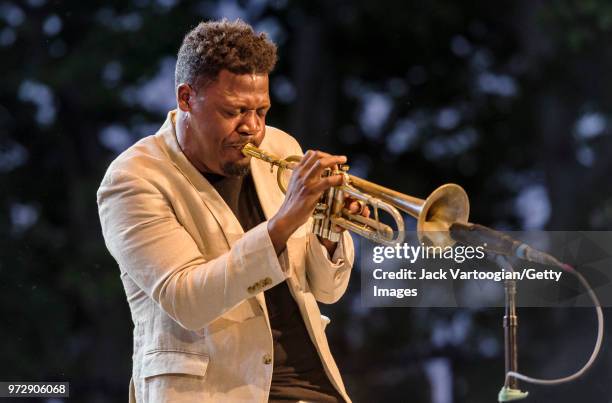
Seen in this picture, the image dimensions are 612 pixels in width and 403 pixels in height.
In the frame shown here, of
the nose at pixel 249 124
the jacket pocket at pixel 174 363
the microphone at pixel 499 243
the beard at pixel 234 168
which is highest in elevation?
the nose at pixel 249 124

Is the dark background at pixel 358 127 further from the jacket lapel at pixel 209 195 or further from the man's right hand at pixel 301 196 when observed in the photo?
the man's right hand at pixel 301 196

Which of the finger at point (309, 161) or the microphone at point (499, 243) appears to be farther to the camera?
the finger at point (309, 161)

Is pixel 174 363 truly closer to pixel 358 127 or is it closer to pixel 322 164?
pixel 322 164

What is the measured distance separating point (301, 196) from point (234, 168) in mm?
306

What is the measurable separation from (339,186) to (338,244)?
210 mm

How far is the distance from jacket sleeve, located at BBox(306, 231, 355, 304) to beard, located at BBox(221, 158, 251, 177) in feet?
0.81

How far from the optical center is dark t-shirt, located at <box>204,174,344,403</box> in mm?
2254

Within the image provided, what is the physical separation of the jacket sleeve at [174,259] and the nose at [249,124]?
255mm

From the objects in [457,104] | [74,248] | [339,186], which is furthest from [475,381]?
[339,186]

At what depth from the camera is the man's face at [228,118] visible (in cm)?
230

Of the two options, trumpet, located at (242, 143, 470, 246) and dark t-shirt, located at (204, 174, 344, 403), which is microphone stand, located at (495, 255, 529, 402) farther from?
dark t-shirt, located at (204, 174, 344, 403)

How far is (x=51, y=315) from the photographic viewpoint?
4297mm

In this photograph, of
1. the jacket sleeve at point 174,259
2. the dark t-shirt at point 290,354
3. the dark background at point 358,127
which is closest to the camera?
the jacket sleeve at point 174,259

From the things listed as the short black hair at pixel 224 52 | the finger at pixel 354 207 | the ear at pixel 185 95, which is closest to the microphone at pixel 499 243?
the finger at pixel 354 207
